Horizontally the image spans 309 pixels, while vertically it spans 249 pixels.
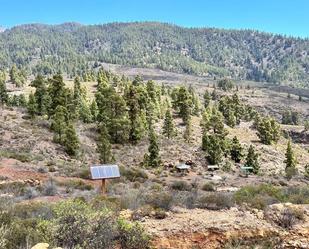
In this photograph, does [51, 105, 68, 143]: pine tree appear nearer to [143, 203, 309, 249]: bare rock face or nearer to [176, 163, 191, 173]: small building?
[176, 163, 191, 173]: small building

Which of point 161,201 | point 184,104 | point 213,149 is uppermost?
Result: point 161,201

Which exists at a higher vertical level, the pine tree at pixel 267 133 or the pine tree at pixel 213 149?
the pine tree at pixel 213 149

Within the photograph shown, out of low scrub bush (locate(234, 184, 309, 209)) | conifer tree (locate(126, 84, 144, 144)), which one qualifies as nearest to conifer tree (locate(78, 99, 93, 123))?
conifer tree (locate(126, 84, 144, 144))

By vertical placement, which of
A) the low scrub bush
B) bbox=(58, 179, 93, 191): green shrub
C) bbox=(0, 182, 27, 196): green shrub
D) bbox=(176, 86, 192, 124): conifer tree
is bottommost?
bbox=(176, 86, 192, 124): conifer tree

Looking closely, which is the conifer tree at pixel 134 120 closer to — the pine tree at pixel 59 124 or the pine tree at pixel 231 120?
the pine tree at pixel 59 124

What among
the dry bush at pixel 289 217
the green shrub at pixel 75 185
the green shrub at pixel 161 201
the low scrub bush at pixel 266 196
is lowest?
the green shrub at pixel 75 185

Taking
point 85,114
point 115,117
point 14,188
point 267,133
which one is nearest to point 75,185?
point 14,188

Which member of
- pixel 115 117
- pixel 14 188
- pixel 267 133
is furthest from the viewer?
pixel 267 133

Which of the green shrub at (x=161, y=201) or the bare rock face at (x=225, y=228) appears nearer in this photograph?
the bare rock face at (x=225, y=228)

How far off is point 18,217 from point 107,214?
3357 millimetres

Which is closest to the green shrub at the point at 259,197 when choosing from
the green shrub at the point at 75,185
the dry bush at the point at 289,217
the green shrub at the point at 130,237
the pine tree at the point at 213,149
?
the dry bush at the point at 289,217

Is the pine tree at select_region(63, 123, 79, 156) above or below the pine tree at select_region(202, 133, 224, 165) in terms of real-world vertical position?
above

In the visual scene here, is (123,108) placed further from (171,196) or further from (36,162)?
(171,196)

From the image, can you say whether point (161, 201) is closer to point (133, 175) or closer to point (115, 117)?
point (133, 175)
